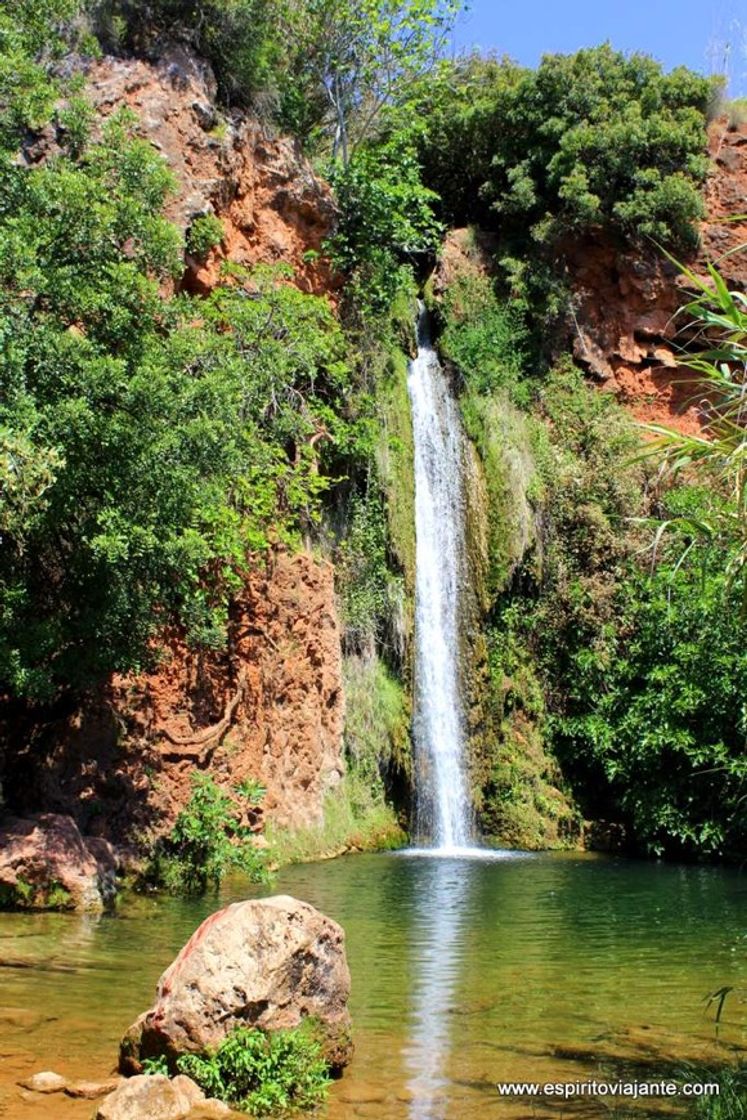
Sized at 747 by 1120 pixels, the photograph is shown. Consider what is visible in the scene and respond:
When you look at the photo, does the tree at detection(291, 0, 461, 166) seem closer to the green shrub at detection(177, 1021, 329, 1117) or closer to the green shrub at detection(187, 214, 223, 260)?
the green shrub at detection(187, 214, 223, 260)

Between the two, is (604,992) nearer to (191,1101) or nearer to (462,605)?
(191,1101)

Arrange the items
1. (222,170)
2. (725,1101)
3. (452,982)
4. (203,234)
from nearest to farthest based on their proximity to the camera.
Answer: (725,1101) → (452,982) → (203,234) → (222,170)

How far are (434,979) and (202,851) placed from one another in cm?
520

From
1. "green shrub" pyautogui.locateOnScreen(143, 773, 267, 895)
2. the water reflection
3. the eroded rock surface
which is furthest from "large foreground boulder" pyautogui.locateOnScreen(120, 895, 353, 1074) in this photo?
the eroded rock surface

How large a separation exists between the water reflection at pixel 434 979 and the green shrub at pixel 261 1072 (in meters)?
0.57

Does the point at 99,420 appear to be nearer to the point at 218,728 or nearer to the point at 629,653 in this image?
the point at 218,728

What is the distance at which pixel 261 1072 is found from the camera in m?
6.27

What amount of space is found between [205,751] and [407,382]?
1082 cm

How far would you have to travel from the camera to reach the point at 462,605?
22.2 metres

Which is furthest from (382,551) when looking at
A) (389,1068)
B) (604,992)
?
(389,1068)

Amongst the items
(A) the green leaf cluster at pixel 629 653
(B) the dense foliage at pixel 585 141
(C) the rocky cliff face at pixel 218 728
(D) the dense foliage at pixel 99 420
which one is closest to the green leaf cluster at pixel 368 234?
(B) the dense foliage at pixel 585 141

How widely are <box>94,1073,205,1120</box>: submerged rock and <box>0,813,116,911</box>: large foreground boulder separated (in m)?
6.08

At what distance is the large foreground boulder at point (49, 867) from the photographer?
38.1 ft

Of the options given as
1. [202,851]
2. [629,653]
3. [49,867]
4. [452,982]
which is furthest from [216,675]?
[629,653]
